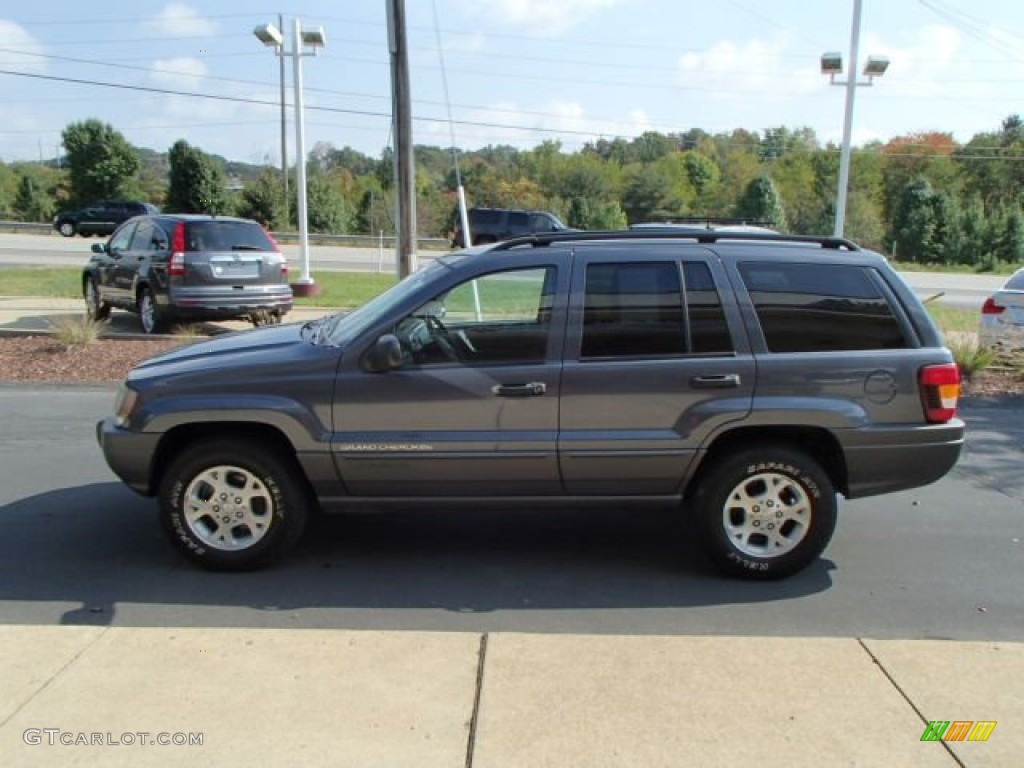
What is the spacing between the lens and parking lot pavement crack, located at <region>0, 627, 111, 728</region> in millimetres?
3072

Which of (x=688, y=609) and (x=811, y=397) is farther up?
(x=811, y=397)

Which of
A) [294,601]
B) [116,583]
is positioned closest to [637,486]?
[294,601]

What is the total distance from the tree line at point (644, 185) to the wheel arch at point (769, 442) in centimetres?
2607

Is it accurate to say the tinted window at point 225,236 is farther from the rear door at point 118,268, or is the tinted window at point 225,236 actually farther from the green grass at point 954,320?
the green grass at point 954,320

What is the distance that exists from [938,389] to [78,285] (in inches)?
708

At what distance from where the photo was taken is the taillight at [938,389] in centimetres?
429

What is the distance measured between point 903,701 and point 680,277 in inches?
86.4

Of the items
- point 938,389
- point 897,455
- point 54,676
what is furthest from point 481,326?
point 54,676

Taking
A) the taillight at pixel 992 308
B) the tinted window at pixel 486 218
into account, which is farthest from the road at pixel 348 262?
the taillight at pixel 992 308

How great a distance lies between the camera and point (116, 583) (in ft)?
14.1

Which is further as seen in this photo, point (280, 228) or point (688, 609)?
point (280, 228)

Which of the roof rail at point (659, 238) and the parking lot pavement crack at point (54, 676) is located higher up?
the roof rail at point (659, 238)

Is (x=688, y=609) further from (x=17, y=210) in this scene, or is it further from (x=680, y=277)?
(x=17, y=210)

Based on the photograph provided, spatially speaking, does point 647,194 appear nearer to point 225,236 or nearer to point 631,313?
point 225,236
